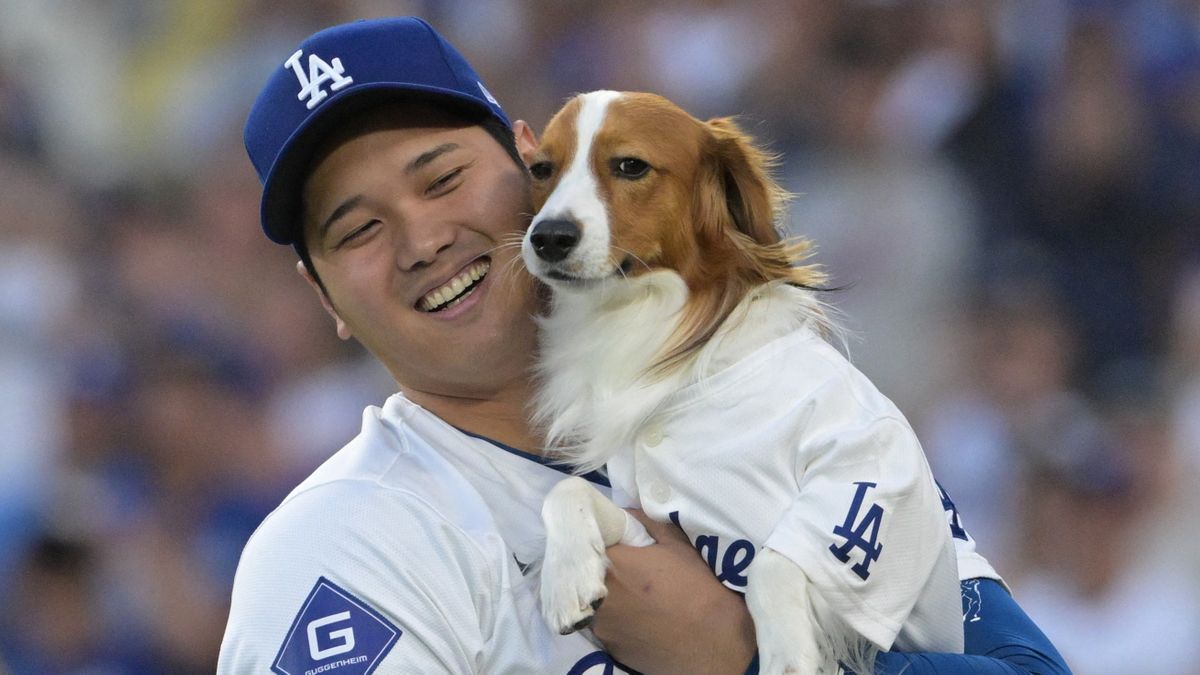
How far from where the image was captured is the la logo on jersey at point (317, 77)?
7.04 feet

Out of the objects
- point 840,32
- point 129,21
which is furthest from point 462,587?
point 129,21

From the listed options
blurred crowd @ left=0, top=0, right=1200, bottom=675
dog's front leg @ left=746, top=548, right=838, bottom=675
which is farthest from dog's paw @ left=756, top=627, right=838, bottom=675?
blurred crowd @ left=0, top=0, right=1200, bottom=675

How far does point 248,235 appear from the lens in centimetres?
477

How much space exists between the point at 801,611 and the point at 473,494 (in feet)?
1.81

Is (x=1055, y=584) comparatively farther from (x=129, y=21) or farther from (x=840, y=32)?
(x=129, y=21)

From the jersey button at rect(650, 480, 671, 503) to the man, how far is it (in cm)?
6

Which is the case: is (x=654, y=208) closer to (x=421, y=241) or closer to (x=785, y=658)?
(x=421, y=241)

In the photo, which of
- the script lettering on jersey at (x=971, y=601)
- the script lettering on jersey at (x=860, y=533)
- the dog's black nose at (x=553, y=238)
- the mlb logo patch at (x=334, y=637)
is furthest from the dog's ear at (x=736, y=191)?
the mlb logo patch at (x=334, y=637)

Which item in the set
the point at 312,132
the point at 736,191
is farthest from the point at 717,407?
the point at 312,132

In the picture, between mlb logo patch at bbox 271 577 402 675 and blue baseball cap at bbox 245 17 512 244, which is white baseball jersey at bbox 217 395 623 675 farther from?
blue baseball cap at bbox 245 17 512 244

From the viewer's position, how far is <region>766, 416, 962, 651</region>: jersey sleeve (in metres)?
1.86

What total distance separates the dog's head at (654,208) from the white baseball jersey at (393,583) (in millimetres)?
440

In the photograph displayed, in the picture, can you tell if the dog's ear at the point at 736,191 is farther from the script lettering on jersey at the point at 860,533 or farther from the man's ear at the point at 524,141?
the script lettering on jersey at the point at 860,533

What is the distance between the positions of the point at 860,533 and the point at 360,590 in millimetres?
735
